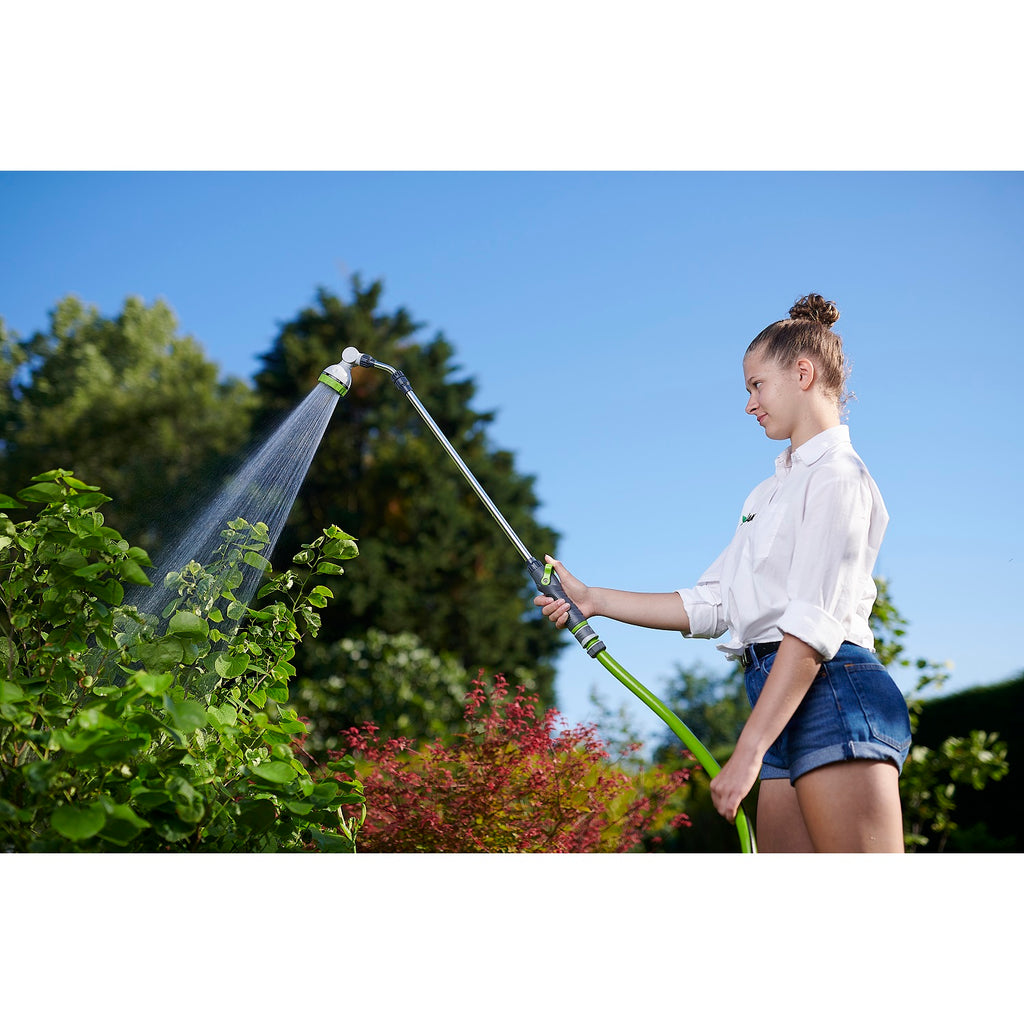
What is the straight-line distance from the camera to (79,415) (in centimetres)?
1650

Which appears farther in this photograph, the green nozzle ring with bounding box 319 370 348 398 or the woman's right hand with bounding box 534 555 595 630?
the green nozzle ring with bounding box 319 370 348 398

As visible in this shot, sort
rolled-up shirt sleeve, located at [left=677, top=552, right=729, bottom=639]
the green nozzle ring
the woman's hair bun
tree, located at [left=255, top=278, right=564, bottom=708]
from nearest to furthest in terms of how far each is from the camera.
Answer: the woman's hair bun → rolled-up shirt sleeve, located at [left=677, top=552, right=729, bottom=639] → the green nozzle ring → tree, located at [left=255, top=278, right=564, bottom=708]

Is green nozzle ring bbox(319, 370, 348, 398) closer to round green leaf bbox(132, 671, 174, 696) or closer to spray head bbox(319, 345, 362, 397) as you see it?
spray head bbox(319, 345, 362, 397)

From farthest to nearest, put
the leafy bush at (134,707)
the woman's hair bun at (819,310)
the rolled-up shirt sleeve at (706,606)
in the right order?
1. the rolled-up shirt sleeve at (706,606)
2. the woman's hair bun at (819,310)
3. the leafy bush at (134,707)

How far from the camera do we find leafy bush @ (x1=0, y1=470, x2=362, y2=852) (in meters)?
1.44

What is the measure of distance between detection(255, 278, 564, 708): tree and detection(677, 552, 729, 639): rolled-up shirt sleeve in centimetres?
811

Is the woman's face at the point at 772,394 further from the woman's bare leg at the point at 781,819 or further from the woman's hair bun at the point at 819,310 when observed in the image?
the woman's bare leg at the point at 781,819

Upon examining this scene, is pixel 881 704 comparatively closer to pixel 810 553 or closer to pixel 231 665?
pixel 810 553

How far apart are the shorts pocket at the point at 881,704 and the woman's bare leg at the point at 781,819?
28 centimetres

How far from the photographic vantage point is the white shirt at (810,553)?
1.55m

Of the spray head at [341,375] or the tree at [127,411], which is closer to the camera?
the spray head at [341,375]

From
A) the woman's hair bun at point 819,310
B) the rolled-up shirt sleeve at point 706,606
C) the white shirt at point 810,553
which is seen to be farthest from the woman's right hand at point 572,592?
the woman's hair bun at point 819,310

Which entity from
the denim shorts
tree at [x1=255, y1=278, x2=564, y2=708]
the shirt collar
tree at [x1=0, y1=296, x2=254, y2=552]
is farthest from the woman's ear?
tree at [x1=0, y1=296, x2=254, y2=552]
